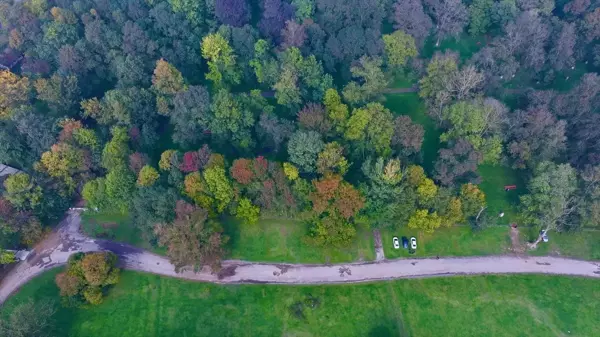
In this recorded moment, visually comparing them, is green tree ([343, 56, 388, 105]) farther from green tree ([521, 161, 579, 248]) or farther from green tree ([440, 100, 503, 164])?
green tree ([521, 161, 579, 248])

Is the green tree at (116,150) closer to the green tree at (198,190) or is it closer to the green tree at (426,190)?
the green tree at (198,190)

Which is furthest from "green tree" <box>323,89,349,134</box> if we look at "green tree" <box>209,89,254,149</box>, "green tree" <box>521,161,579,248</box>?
"green tree" <box>521,161,579,248</box>

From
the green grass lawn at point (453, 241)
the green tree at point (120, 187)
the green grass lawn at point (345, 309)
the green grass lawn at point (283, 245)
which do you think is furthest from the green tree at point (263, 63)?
the green grass lawn at point (345, 309)

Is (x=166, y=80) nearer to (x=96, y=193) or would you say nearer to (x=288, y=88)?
(x=288, y=88)

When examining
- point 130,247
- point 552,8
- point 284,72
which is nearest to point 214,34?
point 284,72

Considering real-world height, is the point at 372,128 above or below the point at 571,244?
above

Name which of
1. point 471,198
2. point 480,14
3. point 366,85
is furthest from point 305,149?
point 480,14
